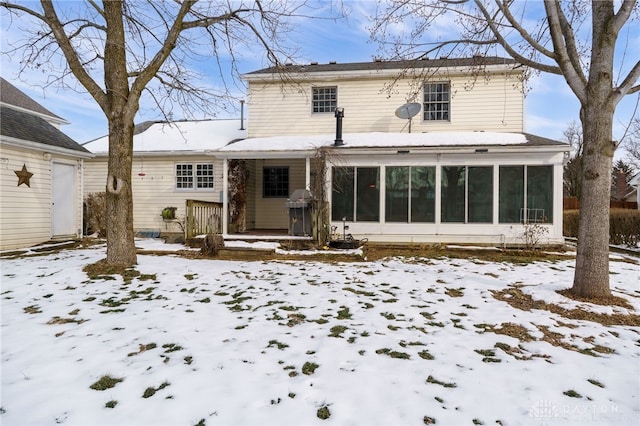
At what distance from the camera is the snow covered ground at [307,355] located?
2482mm

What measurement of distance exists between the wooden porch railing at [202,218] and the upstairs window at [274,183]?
2365 millimetres

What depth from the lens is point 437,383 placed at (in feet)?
9.26

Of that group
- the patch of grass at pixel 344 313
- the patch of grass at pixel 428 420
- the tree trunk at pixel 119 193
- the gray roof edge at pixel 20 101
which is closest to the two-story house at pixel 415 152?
the tree trunk at pixel 119 193

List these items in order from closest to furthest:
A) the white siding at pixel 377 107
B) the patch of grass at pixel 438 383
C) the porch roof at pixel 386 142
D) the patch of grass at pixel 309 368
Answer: the patch of grass at pixel 438 383, the patch of grass at pixel 309 368, the porch roof at pixel 386 142, the white siding at pixel 377 107

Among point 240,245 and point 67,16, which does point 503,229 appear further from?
point 67,16

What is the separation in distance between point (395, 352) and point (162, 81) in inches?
305

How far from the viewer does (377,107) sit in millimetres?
12688

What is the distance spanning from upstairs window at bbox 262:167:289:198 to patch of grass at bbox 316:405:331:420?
1178 cm

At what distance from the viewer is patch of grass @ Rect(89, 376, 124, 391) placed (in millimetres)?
2783

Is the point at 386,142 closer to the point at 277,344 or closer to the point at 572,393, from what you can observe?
the point at 277,344

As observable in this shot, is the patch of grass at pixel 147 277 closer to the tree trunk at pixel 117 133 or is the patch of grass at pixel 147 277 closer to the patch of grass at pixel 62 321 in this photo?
the tree trunk at pixel 117 133

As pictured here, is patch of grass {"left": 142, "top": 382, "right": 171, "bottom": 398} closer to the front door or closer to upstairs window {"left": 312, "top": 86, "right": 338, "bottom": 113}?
the front door

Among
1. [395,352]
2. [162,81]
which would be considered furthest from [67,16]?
[395,352]

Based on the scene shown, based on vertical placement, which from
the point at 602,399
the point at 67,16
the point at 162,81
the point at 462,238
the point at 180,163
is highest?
the point at 67,16
